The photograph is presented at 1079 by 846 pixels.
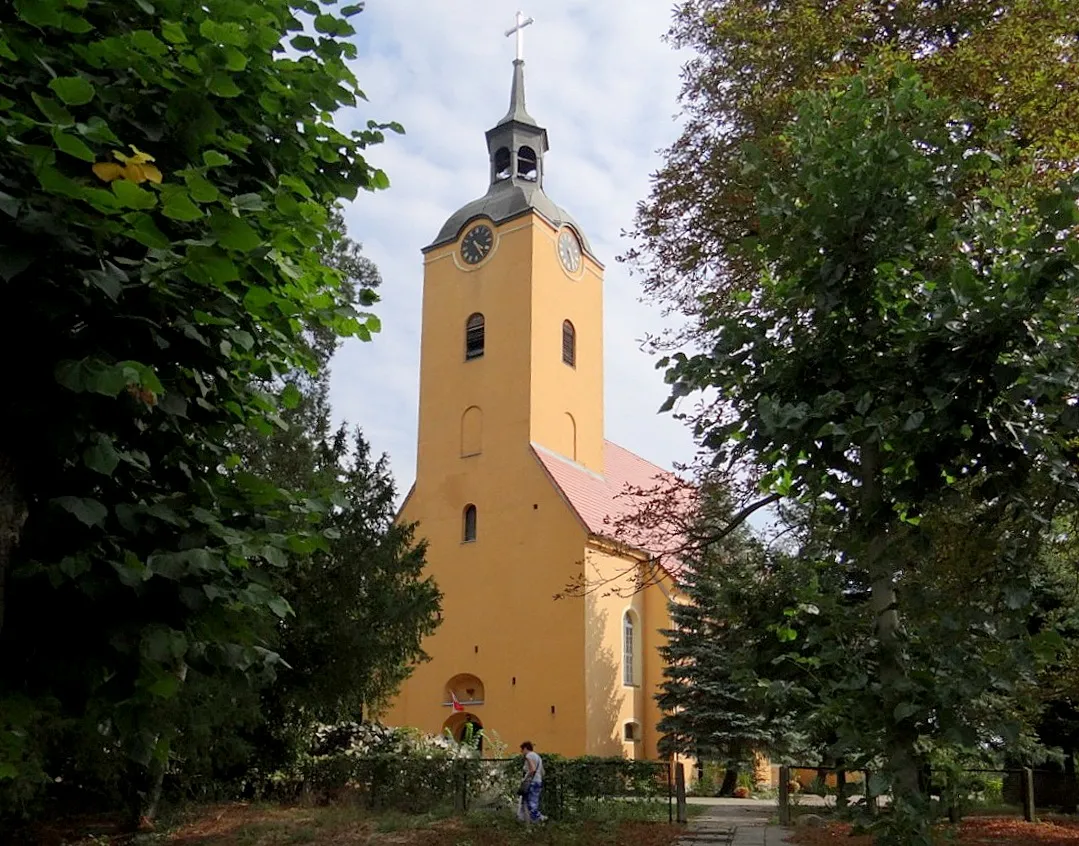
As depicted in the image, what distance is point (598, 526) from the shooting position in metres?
28.1

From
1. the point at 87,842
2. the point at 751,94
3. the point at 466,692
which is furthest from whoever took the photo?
the point at 466,692

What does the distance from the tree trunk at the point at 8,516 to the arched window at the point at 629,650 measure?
25.8 metres

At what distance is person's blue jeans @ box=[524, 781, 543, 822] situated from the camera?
1502 centimetres

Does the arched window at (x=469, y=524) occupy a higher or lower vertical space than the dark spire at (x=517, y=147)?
lower

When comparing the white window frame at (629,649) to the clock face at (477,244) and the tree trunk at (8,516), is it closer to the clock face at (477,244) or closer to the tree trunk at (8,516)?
the clock face at (477,244)

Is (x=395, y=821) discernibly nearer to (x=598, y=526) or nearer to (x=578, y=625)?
(x=578, y=625)

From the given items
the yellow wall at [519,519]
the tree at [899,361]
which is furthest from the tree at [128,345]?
the yellow wall at [519,519]

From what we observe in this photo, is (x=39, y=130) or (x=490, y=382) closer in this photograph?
(x=39, y=130)

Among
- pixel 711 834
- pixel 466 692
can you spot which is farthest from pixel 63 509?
pixel 466 692

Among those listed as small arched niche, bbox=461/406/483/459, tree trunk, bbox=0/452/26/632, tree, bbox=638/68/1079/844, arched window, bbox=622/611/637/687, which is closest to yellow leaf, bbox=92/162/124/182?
tree trunk, bbox=0/452/26/632

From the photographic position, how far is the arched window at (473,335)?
31.4m

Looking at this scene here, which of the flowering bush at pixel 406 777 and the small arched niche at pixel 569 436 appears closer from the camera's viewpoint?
the flowering bush at pixel 406 777

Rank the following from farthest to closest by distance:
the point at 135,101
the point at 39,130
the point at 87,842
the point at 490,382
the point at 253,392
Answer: the point at 490,382
the point at 87,842
the point at 253,392
the point at 135,101
the point at 39,130

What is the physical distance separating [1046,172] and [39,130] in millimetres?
8345
